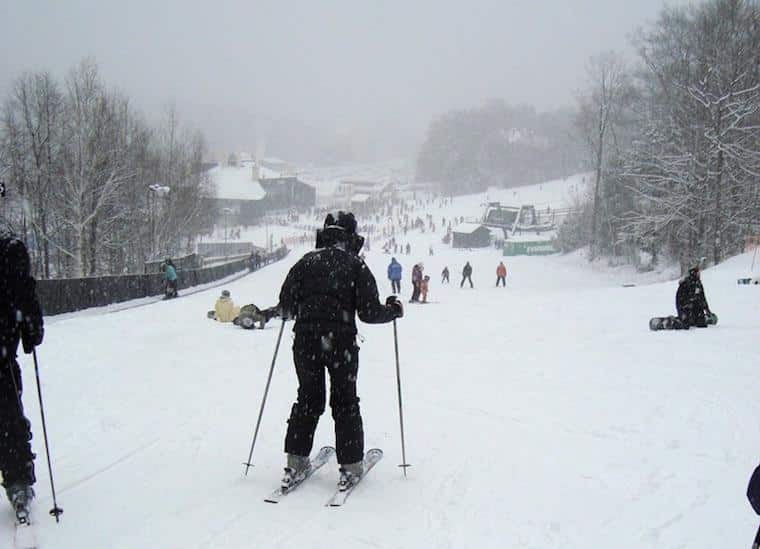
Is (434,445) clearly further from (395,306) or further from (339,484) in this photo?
(395,306)

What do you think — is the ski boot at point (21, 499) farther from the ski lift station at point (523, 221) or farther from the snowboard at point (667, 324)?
the ski lift station at point (523, 221)

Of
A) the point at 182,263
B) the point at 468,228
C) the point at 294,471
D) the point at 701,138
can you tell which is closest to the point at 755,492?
the point at 294,471

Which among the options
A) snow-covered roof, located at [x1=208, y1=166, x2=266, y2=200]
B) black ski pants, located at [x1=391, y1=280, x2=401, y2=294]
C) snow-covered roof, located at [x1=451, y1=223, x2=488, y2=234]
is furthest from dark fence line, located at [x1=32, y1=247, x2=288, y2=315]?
snow-covered roof, located at [x1=208, y1=166, x2=266, y2=200]

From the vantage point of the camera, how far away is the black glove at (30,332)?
11.5ft

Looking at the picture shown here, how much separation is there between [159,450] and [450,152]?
150 m

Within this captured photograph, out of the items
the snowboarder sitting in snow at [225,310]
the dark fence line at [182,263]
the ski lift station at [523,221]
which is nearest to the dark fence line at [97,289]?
the dark fence line at [182,263]

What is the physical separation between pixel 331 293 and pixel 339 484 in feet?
4.01

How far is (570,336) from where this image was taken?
1225 cm

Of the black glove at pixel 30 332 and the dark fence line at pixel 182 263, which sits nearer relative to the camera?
the black glove at pixel 30 332

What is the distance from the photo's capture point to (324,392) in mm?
4020

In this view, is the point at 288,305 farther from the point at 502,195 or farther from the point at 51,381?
the point at 502,195

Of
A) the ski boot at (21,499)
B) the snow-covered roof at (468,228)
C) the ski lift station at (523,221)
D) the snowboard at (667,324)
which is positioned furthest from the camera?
the ski lift station at (523,221)

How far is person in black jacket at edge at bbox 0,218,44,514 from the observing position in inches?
135

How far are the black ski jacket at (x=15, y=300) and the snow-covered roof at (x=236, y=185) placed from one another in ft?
332
